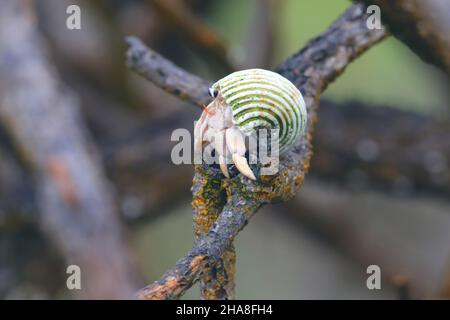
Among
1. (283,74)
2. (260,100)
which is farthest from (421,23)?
(260,100)

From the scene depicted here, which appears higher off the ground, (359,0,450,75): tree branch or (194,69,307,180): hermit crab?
(359,0,450,75): tree branch

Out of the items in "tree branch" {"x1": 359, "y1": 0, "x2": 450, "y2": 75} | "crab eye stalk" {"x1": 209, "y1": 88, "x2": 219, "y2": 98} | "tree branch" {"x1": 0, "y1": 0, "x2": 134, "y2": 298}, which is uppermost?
"tree branch" {"x1": 0, "y1": 0, "x2": 134, "y2": 298}

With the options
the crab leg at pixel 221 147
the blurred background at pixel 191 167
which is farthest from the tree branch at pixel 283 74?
the blurred background at pixel 191 167

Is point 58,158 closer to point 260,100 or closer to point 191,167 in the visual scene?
point 191,167

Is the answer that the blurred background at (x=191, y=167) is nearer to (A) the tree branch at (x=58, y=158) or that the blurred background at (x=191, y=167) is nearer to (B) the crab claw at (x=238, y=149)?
(A) the tree branch at (x=58, y=158)

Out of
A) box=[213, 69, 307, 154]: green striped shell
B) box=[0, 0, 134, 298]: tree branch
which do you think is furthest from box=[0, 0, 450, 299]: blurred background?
box=[213, 69, 307, 154]: green striped shell

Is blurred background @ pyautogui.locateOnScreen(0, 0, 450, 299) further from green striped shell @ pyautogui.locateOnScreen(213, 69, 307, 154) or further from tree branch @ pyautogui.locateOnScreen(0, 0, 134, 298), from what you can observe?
green striped shell @ pyautogui.locateOnScreen(213, 69, 307, 154)

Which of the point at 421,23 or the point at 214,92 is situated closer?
the point at 214,92
